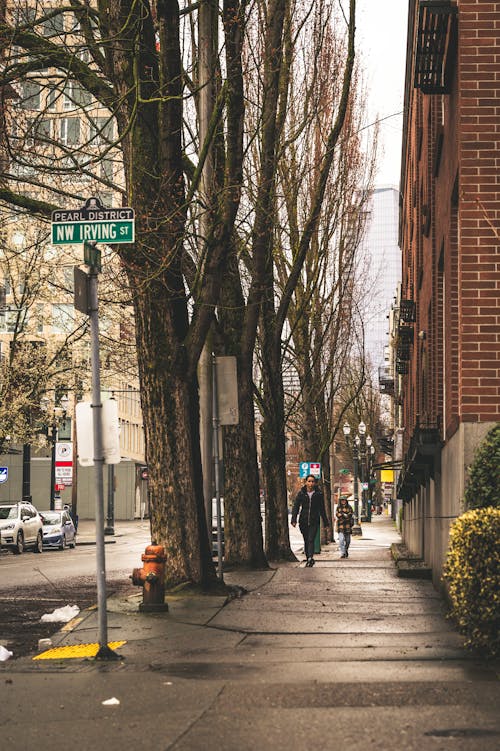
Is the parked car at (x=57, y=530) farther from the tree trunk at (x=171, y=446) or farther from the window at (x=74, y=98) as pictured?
the tree trunk at (x=171, y=446)

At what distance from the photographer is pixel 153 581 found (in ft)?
40.9

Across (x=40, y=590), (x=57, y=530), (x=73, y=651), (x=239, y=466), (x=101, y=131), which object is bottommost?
(x=57, y=530)

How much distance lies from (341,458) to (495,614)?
10337cm

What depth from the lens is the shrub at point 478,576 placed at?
897 centimetres

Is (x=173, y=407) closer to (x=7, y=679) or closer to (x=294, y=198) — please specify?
(x=7, y=679)

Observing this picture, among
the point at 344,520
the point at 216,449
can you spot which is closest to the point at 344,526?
the point at 344,520

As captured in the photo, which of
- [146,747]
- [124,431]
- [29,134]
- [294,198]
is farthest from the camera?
[124,431]

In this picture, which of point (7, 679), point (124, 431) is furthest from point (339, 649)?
point (124, 431)

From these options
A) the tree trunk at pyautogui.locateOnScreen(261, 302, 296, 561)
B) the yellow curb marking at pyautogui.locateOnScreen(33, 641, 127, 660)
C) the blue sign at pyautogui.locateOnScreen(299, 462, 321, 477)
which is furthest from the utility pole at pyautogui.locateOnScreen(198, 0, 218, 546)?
the blue sign at pyautogui.locateOnScreen(299, 462, 321, 477)

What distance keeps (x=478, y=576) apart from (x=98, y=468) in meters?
3.10

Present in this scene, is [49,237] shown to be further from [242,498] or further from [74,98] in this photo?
[242,498]

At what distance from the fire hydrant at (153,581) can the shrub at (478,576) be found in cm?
406

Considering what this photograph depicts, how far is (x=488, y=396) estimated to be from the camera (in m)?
11.7

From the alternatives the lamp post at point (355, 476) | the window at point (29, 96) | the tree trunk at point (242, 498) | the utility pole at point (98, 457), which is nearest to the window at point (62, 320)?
the window at point (29, 96)
